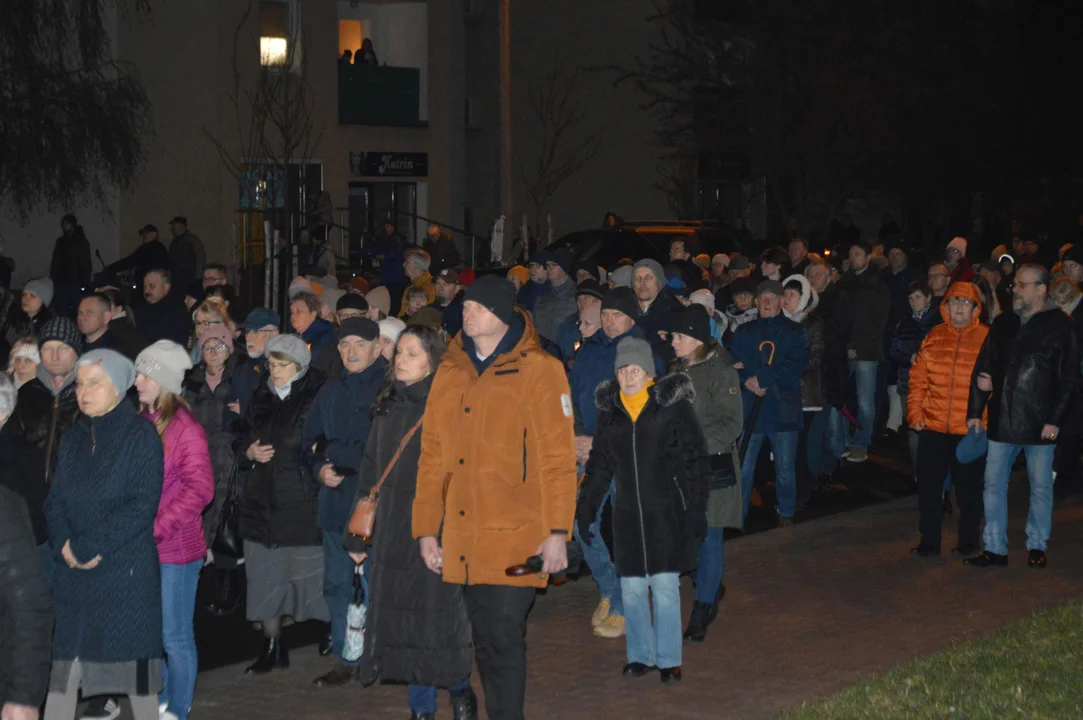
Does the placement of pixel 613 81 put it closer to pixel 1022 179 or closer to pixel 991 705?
pixel 1022 179

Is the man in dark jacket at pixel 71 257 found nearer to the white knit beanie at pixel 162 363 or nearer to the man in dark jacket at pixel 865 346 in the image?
the man in dark jacket at pixel 865 346

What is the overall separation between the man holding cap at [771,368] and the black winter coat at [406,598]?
5.12 metres

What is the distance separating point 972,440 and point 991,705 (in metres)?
3.65

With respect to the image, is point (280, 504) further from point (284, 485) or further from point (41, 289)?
point (41, 289)

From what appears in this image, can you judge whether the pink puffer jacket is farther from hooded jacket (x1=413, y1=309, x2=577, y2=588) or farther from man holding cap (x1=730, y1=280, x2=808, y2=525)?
man holding cap (x1=730, y1=280, x2=808, y2=525)

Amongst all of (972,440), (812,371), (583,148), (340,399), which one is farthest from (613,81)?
(340,399)

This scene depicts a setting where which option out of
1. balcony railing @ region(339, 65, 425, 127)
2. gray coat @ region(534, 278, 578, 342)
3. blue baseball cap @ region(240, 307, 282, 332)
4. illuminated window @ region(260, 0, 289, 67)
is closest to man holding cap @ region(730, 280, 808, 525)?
gray coat @ region(534, 278, 578, 342)

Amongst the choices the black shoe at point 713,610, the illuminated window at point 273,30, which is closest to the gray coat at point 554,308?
the black shoe at point 713,610

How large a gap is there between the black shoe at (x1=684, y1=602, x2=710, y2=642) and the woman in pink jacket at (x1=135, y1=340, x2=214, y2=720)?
3079 millimetres

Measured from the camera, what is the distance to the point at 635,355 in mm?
7953

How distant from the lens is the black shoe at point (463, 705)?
7.06m

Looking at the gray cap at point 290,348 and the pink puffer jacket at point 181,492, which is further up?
the gray cap at point 290,348

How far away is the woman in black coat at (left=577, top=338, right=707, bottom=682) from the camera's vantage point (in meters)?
7.83

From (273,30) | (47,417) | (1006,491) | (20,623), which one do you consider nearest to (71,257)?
(273,30)
